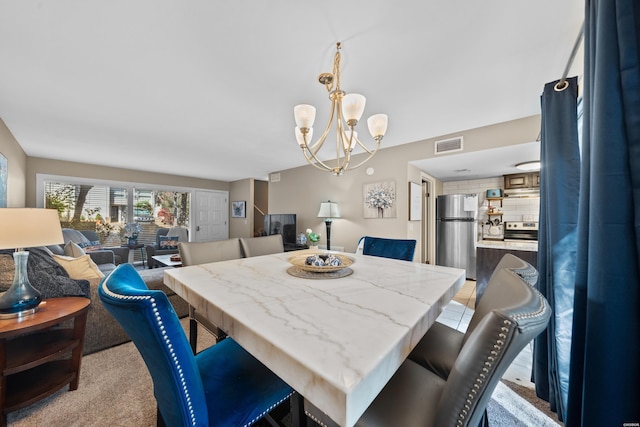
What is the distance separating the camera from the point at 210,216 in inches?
272

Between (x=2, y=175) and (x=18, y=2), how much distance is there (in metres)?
2.70

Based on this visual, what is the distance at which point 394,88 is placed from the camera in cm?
205

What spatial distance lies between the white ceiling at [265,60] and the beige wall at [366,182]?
0.66 feet

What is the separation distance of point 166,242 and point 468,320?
5636mm

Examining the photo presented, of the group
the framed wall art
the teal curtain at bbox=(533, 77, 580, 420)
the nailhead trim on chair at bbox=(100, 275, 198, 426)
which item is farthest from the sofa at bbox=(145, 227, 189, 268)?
the teal curtain at bbox=(533, 77, 580, 420)

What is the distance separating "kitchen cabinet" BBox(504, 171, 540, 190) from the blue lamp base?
→ 20.3 ft

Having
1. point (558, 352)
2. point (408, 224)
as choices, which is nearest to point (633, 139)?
point (558, 352)

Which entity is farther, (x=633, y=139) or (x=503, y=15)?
(x=503, y=15)

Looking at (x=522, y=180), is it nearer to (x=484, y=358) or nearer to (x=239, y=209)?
(x=484, y=358)

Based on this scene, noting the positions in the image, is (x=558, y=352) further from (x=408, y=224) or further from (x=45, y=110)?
(x=45, y=110)

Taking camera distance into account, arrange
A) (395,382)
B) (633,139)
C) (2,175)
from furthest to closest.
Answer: (2,175) < (395,382) < (633,139)

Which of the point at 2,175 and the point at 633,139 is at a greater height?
the point at 2,175

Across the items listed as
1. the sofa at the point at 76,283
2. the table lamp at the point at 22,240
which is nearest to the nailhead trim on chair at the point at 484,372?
the table lamp at the point at 22,240

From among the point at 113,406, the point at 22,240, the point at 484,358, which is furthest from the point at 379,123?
the point at 113,406
